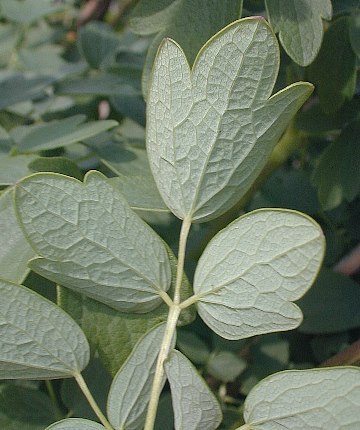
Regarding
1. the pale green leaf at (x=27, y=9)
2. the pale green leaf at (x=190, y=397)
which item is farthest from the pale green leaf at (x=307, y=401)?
the pale green leaf at (x=27, y=9)

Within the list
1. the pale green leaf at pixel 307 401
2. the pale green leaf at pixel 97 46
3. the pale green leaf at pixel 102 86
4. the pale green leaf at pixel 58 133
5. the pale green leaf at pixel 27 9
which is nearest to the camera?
the pale green leaf at pixel 307 401

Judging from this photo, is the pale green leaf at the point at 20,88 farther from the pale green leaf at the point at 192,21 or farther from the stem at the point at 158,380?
the stem at the point at 158,380

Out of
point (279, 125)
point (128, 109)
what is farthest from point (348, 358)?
point (128, 109)

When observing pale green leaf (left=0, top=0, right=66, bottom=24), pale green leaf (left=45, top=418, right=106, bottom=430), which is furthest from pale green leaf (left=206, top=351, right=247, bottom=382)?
pale green leaf (left=0, top=0, right=66, bottom=24)

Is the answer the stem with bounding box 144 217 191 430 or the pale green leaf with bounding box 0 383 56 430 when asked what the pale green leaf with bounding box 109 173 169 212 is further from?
the pale green leaf with bounding box 0 383 56 430

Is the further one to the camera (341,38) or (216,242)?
(341,38)

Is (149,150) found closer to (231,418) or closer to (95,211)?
(95,211)
